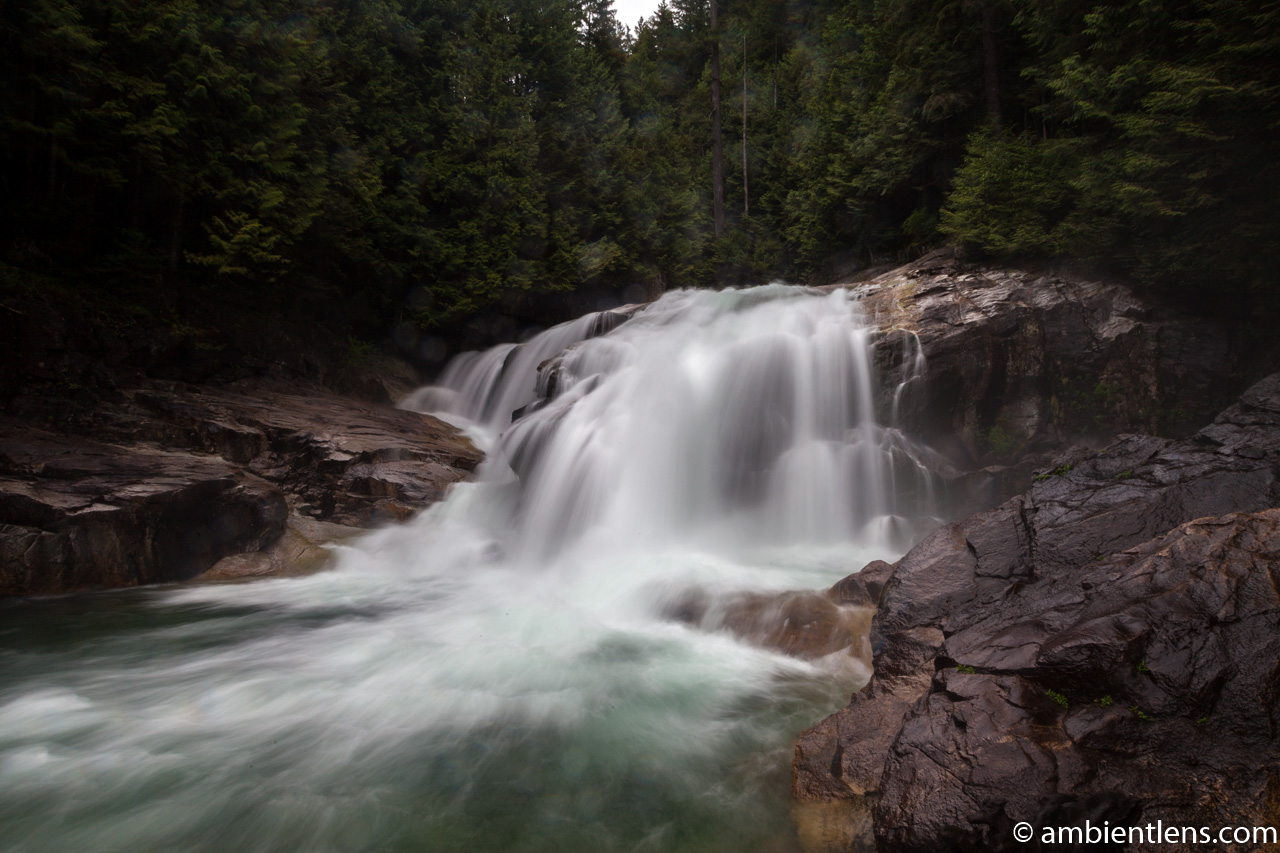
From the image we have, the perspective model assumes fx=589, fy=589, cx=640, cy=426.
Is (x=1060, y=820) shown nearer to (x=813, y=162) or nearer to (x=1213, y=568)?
(x=1213, y=568)

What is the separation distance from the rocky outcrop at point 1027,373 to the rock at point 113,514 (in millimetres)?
11052

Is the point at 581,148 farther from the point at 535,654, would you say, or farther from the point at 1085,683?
A: the point at 1085,683

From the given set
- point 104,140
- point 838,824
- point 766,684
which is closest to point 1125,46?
point 766,684

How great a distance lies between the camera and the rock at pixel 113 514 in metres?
7.28

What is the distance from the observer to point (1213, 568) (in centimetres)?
354

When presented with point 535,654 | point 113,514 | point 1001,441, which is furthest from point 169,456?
point 1001,441

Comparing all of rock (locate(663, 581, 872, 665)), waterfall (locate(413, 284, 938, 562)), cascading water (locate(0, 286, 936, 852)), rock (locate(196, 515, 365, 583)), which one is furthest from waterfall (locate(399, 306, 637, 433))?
rock (locate(663, 581, 872, 665))

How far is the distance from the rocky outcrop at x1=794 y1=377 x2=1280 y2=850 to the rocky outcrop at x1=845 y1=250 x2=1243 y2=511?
18.3ft

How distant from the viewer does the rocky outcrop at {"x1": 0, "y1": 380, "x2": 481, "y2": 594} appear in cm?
747

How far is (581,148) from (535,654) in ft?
63.7

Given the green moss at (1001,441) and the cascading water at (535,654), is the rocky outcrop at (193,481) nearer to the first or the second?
the cascading water at (535,654)

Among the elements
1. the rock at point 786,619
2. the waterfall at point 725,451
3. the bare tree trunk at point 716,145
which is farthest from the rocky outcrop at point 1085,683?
the bare tree trunk at point 716,145

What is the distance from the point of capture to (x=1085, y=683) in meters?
3.28

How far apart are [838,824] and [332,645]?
5.56 meters
